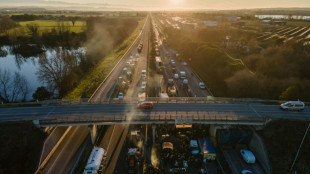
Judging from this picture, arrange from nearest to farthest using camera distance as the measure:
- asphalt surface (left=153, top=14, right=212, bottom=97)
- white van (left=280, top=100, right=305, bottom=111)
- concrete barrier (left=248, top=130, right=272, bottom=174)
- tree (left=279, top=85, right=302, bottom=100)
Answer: concrete barrier (left=248, top=130, right=272, bottom=174), white van (left=280, top=100, right=305, bottom=111), tree (left=279, top=85, right=302, bottom=100), asphalt surface (left=153, top=14, right=212, bottom=97)

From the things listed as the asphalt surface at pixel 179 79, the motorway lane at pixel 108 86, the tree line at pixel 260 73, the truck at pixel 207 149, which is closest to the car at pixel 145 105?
the truck at pixel 207 149

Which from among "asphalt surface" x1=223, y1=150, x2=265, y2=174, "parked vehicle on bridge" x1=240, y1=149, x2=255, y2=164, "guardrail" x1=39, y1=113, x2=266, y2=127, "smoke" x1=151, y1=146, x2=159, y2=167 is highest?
"guardrail" x1=39, y1=113, x2=266, y2=127

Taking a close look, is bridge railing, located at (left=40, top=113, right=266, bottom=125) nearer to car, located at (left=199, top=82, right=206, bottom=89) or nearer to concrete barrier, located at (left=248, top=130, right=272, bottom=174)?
concrete barrier, located at (left=248, top=130, right=272, bottom=174)

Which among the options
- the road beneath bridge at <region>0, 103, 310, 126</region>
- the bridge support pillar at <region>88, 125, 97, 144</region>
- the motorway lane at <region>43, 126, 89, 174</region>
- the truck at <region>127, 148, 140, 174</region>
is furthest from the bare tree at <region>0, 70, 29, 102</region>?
the truck at <region>127, 148, 140, 174</region>

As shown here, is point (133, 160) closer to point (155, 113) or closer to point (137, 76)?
point (155, 113)

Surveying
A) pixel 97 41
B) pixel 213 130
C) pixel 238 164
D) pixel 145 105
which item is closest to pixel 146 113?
pixel 145 105

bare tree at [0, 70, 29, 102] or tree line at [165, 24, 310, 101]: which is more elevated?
tree line at [165, 24, 310, 101]
